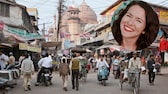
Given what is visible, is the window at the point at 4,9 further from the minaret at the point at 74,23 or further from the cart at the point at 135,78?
the minaret at the point at 74,23

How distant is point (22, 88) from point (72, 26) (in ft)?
220

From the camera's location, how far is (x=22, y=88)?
47.9ft

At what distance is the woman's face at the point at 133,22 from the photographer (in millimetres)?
6011

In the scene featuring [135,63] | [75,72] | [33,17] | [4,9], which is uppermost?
[33,17]

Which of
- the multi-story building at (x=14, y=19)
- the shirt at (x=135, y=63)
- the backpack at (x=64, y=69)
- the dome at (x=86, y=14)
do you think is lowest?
the backpack at (x=64, y=69)

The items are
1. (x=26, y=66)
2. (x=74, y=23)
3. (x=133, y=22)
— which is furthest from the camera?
(x=74, y=23)

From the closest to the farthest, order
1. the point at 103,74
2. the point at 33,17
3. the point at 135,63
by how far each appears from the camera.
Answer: the point at 135,63 < the point at 103,74 < the point at 33,17

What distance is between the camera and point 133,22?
602cm

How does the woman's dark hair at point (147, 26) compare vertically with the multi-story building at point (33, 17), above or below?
below

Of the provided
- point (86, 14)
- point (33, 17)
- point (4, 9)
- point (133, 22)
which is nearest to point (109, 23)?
point (33, 17)

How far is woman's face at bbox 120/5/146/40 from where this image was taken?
6011mm

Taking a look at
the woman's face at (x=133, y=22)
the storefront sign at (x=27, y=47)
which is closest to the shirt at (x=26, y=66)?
the woman's face at (x=133, y=22)

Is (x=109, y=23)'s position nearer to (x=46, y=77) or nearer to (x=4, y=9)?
(x=4, y=9)

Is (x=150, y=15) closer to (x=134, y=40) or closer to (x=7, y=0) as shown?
(x=134, y=40)
